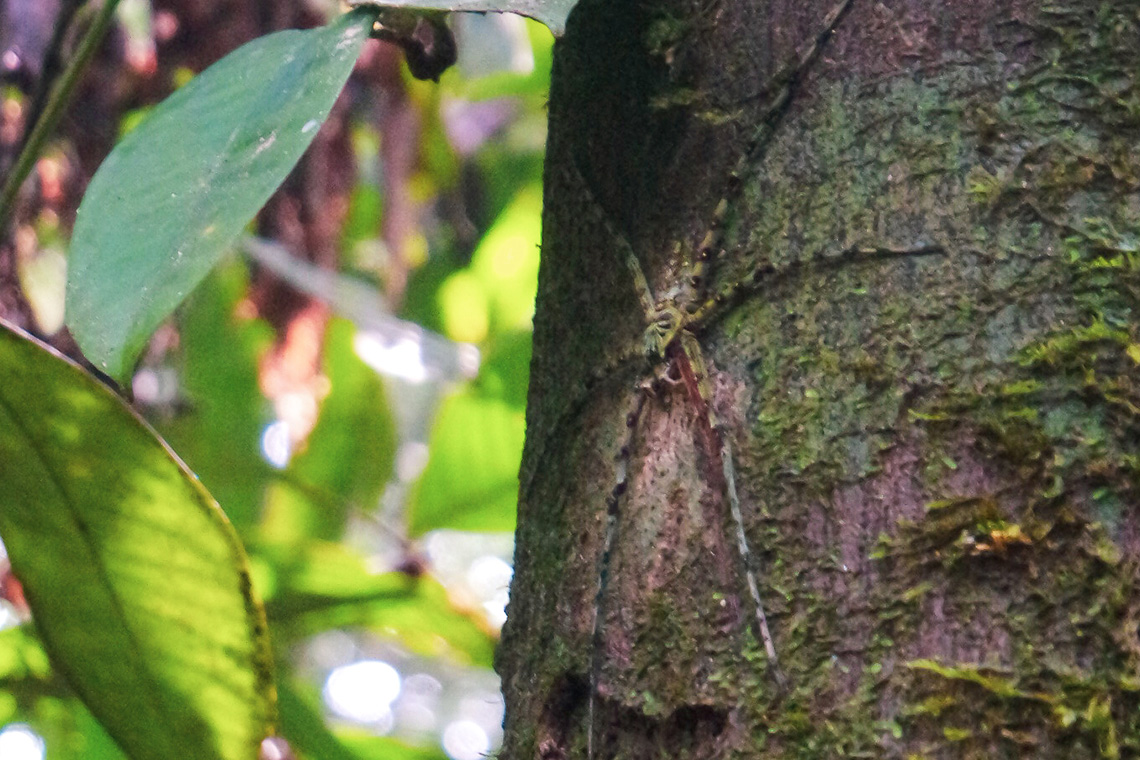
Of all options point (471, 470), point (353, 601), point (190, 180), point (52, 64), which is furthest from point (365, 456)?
point (190, 180)

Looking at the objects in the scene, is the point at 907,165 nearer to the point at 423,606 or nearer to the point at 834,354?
the point at 834,354

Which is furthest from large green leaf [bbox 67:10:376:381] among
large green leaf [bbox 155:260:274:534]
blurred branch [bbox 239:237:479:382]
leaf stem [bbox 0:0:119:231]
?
large green leaf [bbox 155:260:274:534]

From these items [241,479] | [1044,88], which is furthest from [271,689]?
[241,479]

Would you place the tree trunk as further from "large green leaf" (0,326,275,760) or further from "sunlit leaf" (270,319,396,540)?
"sunlit leaf" (270,319,396,540)

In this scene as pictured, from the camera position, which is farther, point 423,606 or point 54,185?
point 54,185

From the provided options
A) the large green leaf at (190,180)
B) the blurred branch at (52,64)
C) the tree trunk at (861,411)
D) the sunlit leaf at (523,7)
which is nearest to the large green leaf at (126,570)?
the large green leaf at (190,180)
